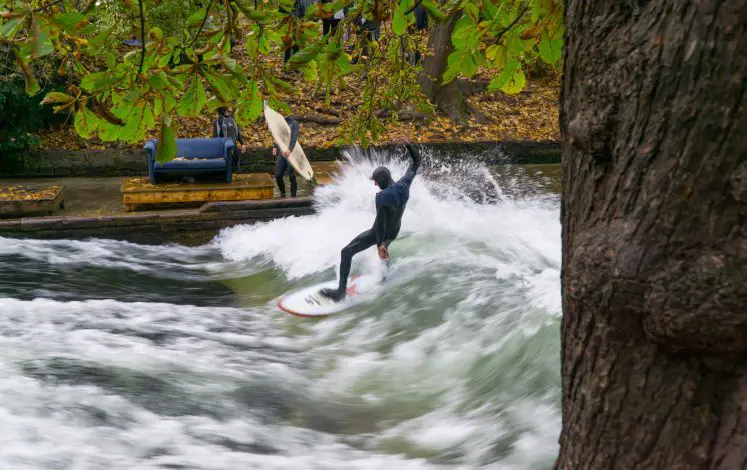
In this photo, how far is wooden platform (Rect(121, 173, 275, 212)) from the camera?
14523mm

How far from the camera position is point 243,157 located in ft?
62.4

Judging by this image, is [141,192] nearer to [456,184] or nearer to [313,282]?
[313,282]

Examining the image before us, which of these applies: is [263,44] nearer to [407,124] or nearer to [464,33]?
[464,33]

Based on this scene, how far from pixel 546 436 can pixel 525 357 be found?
158 centimetres

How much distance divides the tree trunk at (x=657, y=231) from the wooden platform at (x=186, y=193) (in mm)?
12950

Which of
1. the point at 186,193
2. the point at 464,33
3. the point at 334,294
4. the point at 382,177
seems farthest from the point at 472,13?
the point at 186,193

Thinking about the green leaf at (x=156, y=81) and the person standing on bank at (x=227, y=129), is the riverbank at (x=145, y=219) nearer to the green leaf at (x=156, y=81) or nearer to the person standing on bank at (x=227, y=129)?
the person standing on bank at (x=227, y=129)

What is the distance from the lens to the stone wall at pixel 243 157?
18219 millimetres

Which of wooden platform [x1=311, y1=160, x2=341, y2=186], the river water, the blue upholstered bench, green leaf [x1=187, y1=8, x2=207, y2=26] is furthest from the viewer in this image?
wooden platform [x1=311, y1=160, x2=341, y2=186]

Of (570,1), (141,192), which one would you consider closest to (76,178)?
(141,192)

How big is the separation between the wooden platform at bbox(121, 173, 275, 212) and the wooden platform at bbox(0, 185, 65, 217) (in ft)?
3.61

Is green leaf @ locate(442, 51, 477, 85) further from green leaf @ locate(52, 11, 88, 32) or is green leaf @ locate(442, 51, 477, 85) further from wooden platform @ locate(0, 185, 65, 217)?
wooden platform @ locate(0, 185, 65, 217)

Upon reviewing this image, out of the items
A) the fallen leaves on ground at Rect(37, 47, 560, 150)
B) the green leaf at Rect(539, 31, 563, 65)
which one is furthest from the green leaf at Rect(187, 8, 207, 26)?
the fallen leaves on ground at Rect(37, 47, 560, 150)

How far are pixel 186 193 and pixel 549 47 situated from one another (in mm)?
11989
